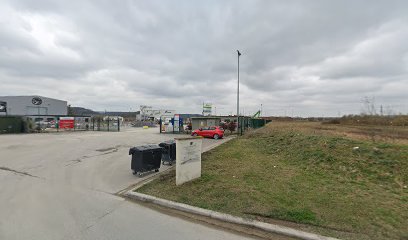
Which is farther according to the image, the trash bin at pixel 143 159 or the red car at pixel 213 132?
the red car at pixel 213 132

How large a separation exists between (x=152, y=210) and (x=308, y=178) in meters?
4.79

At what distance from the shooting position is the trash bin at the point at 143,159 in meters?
8.08

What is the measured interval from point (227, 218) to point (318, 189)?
9.79 ft

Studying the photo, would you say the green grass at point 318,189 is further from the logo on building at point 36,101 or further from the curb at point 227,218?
the logo on building at point 36,101

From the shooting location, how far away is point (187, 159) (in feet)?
22.7

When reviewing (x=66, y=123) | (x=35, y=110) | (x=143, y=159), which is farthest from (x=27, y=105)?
(x=143, y=159)

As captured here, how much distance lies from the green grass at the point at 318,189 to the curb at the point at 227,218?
20 centimetres

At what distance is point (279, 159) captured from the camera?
1048 centimetres

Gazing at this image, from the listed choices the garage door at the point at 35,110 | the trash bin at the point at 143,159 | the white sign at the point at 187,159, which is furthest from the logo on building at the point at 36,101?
the white sign at the point at 187,159

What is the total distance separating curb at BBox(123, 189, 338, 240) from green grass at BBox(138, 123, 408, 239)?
0.20 m

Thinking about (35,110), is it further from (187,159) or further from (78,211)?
(78,211)

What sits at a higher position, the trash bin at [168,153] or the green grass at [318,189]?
the trash bin at [168,153]

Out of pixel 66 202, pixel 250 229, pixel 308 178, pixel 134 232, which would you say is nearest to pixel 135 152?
pixel 66 202

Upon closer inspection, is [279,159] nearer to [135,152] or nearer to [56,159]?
[135,152]
